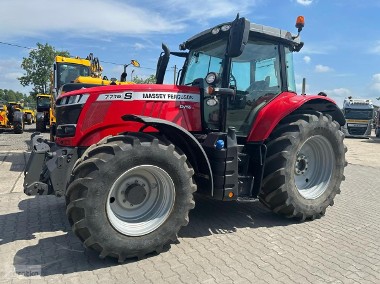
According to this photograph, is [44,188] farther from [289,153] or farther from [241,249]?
[289,153]

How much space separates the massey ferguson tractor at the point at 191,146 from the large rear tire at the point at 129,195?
0.01 meters

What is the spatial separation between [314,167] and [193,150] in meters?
2.22

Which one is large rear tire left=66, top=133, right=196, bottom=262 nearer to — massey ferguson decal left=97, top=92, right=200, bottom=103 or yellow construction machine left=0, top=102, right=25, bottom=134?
massey ferguson decal left=97, top=92, right=200, bottom=103

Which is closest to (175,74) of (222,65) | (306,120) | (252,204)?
(222,65)

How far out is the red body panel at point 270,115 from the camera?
443 cm

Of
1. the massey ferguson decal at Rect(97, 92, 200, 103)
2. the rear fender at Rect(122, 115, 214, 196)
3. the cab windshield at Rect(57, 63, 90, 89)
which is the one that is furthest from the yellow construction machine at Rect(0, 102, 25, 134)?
the rear fender at Rect(122, 115, 214, 196)

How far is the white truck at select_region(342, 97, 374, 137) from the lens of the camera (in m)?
22.8

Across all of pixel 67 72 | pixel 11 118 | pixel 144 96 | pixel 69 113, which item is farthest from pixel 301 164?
pixel 11 118

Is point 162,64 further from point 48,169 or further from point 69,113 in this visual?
point 48,169

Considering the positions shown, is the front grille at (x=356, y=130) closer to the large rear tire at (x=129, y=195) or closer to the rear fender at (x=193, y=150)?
the rear fender at (x=193, y=150)

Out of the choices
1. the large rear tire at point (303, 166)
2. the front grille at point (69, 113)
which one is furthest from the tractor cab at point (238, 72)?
the front grille at point (69, 113)

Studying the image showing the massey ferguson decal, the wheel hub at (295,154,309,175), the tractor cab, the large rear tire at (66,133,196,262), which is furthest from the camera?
the wheel hub at (295,154,309,175)

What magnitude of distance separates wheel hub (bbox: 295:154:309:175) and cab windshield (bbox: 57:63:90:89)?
40.8 feet

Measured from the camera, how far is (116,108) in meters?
3.91
